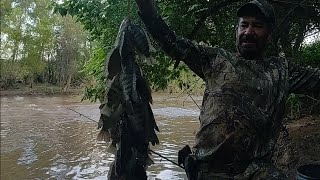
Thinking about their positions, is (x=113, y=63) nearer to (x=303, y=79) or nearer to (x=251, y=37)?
(x=251, y=37)

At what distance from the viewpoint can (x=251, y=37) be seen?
2518 mm

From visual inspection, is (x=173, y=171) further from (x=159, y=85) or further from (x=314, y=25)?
(x=314, y=25)

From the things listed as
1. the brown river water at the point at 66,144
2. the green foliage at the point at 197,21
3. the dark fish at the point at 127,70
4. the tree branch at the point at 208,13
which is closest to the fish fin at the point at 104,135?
the dark fish at the point at 127,70

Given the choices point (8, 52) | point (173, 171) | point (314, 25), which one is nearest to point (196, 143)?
point (314, 25)

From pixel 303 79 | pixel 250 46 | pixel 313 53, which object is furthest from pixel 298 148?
pixel 250 46

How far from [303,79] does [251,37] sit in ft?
1.68

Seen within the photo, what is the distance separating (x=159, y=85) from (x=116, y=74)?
508 centimetres

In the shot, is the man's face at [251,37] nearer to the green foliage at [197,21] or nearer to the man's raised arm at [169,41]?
the man's raised arm at [169,41]

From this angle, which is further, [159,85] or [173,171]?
[173,171]

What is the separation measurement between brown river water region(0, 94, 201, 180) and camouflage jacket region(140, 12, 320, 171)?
563 centimetres

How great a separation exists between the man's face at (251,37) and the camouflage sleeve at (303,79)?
291 millimetres

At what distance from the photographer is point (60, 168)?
11.1 metres

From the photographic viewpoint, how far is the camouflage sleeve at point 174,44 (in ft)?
8.02

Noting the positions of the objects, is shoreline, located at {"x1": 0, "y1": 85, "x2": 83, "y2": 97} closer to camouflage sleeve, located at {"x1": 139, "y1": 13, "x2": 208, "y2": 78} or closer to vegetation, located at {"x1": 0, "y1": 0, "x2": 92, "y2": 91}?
vegetation, located at {"x1": 0, "y1": 0, "x2": 92, "y2": 91}
